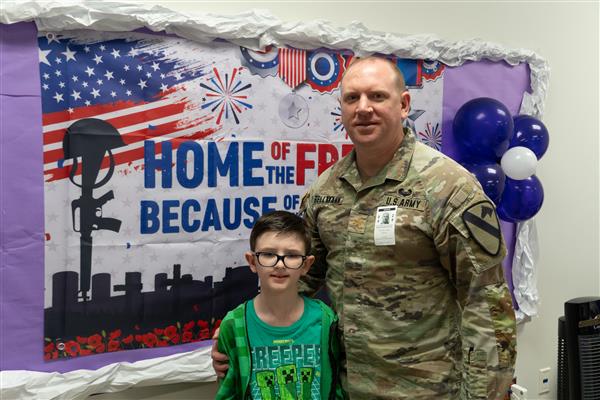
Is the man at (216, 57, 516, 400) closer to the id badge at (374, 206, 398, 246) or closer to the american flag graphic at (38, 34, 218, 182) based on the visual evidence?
the id badge at (374, 206, 398, 246)

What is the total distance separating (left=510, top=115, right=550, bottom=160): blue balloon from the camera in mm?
2055

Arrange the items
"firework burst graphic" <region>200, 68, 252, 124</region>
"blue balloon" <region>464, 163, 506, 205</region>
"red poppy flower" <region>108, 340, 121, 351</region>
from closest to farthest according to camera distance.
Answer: "red poppy flower" <region>108, 340, 121, 351</region>, "firework burst graphic" <region>200, 68, 252, 124</region>, "blue balloon" <region>464, 163, 506, 205</region>

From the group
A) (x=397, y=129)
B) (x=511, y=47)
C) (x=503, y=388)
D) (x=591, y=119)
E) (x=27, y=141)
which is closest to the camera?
(x=503, y=388)

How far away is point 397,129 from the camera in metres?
1.26

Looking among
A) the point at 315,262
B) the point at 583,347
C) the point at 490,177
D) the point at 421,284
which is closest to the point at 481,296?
the point at 421,284

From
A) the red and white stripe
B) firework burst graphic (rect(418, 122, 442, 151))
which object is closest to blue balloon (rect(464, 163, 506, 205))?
firework burst graphic (rect(418, 122, 442, 151))

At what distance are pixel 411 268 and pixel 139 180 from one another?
0.88 metres

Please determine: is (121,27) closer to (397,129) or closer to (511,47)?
(397,129)

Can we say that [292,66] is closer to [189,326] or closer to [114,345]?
[189,326]

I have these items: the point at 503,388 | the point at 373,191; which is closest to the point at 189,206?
the point at 373,191

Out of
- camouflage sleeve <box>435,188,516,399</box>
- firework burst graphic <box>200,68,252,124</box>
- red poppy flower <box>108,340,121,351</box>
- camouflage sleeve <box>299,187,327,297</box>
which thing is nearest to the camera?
camouflage sleeve <box>435,188,516,399</box>

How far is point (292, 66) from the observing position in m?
1.76

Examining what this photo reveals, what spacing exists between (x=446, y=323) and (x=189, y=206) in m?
0.87

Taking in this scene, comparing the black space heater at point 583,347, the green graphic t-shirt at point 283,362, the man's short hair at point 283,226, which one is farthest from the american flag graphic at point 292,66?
the black space heater at point 583,347
